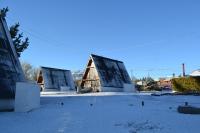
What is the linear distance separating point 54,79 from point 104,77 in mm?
16177

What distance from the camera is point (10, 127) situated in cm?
1236

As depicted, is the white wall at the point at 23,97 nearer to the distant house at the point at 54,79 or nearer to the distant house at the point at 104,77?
the distant house at the point at 104,77

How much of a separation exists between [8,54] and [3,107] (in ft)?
15.5

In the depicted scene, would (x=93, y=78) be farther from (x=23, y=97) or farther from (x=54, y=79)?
(x=23, y=97)

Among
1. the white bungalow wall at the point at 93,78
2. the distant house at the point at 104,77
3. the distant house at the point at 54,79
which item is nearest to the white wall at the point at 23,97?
the distant house at the point at 104,77

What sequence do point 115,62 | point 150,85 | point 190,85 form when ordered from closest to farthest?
point 190,85 < point 115,62 < point 150,85

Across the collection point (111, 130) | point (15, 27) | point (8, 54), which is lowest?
point (111, 130)

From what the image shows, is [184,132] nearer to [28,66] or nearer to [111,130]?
[111,130]

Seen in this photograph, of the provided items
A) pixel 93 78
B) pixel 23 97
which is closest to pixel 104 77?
pixel 93 78

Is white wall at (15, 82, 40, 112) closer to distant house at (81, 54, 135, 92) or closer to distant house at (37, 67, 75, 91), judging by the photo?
distant house at (81, 54, 135, 92)

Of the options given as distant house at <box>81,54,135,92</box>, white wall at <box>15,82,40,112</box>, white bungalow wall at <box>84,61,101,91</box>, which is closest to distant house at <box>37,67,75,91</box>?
distant house at <box>81,54,135,92</box>

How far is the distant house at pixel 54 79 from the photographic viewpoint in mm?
59287

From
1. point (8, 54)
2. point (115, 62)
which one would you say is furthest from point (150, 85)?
point (8, 54)

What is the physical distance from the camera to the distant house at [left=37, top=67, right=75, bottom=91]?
59.3m
